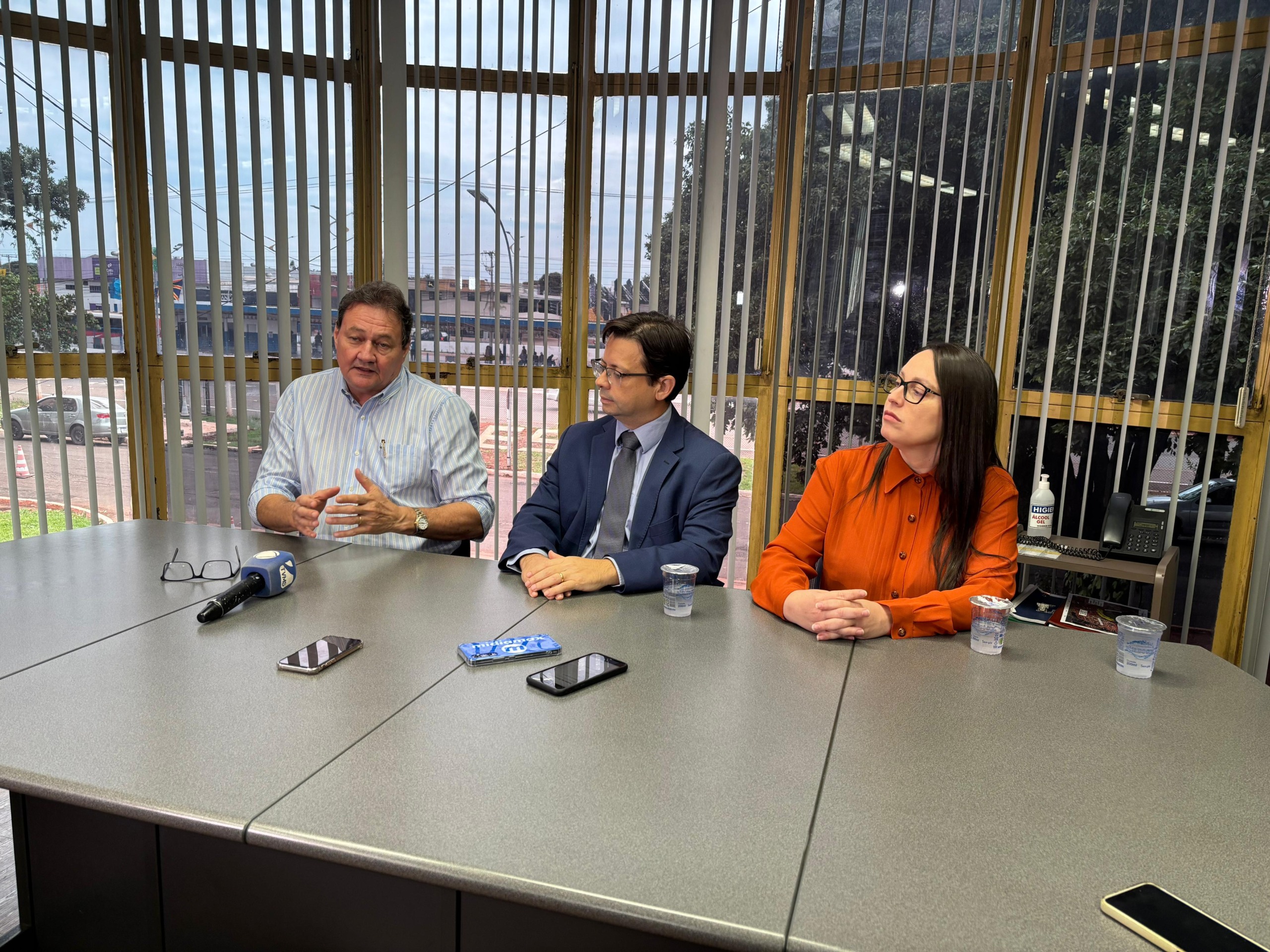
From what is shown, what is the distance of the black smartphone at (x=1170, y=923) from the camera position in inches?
32.2

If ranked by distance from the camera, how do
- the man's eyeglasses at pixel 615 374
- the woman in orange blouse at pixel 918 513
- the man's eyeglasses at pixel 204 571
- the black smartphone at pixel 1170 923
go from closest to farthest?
the black smartphone at pixel 1170 923
the woman in orange blouse at pixel 918 513
the man's eyeglasses at pixel 204 571
the man's eyeglasses at pixel 615 374

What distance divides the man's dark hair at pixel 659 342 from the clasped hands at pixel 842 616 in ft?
2.91

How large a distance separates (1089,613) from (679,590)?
5.87ft

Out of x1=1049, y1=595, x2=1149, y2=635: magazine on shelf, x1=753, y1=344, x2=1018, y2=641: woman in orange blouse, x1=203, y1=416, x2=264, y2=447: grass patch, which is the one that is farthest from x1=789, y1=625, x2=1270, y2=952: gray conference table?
x1=203, y1=416, x2=264, y2=447: grass patch

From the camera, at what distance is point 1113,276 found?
118 inches

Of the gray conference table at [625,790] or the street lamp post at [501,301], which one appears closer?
the gray conference table at [625,790]

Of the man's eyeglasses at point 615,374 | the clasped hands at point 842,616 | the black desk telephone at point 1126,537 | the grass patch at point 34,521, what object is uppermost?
the man's eyeglasses at point 615,374

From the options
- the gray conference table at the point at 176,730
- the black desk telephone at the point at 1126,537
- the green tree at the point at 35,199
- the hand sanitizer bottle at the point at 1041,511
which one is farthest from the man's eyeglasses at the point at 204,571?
the hand sanitizer bottle at the point at 1041,511

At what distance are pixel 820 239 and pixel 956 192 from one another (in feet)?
1.77

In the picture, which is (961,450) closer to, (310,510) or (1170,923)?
(1170,923)

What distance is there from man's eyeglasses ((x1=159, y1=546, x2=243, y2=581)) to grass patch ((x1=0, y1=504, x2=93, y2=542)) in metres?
2.02

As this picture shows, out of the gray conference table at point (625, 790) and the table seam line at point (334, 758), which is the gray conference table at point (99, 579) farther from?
the table seam line at point (334, 758)

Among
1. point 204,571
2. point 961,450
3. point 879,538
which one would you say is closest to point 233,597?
point 204,571

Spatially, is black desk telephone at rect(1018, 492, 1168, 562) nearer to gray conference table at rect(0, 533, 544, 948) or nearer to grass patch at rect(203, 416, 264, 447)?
gray conference table at rect(0, 533, 544, 948)
